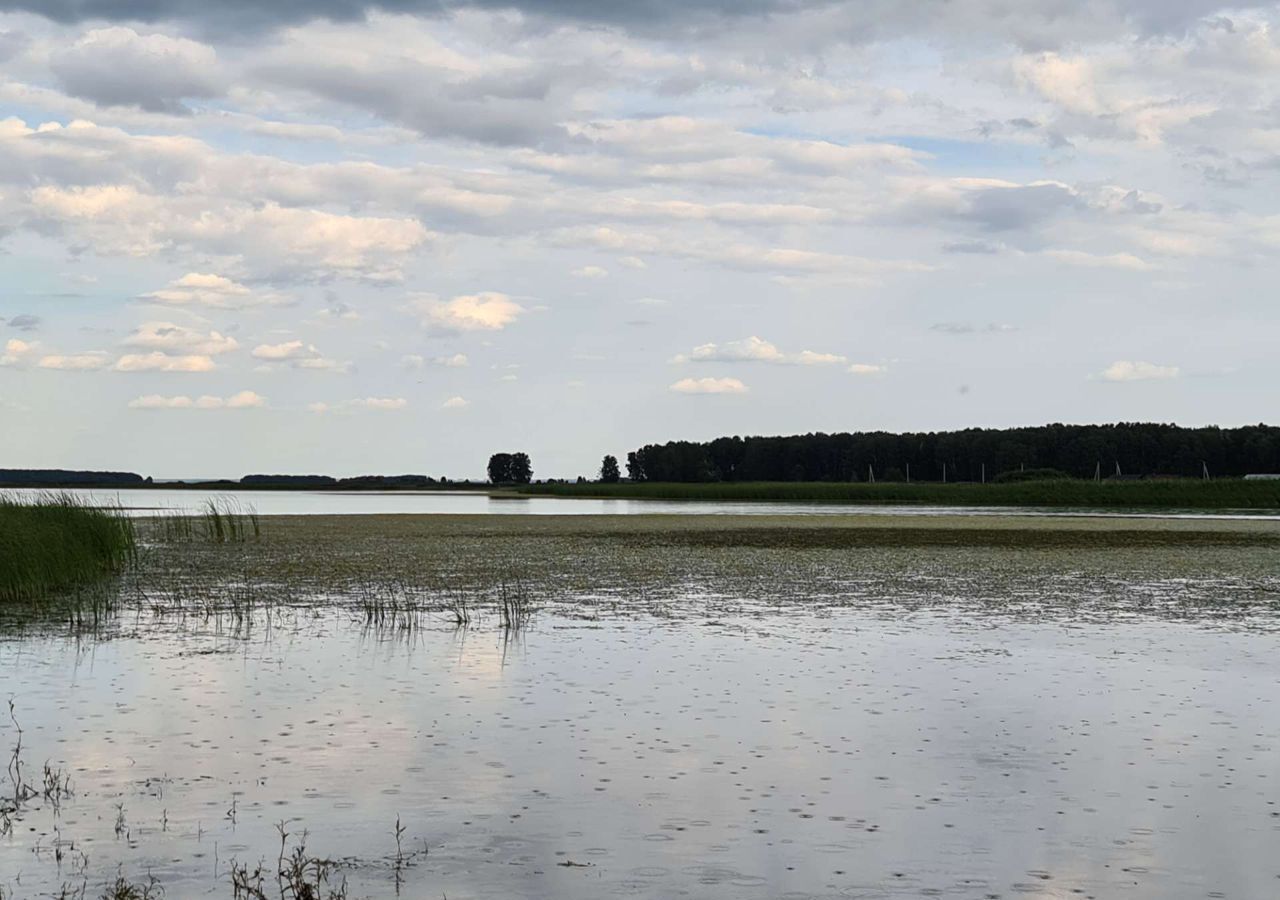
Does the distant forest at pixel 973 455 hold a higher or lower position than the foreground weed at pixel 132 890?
higher

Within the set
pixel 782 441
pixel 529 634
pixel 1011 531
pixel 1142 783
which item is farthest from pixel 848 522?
pixel 782 441

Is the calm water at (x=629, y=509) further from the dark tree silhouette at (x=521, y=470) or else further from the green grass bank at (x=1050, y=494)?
the dark tree silhouette at (x=521, y=470)

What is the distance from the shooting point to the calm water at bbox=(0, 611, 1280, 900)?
6406 millimetres

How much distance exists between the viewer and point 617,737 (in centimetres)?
940

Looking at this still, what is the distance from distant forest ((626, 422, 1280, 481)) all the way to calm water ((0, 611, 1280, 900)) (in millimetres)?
104161

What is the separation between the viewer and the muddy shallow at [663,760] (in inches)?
253

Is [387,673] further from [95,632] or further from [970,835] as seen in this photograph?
[970,835]

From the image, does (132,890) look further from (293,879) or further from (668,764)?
(668,764)

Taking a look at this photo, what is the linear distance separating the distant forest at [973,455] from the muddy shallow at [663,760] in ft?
340

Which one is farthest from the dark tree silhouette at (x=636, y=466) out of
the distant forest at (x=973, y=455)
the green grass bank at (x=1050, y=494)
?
the green grass bank at (x=1050, y=494)

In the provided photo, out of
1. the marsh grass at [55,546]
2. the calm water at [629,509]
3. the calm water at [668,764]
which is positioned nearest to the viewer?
the calm water at [668,764]

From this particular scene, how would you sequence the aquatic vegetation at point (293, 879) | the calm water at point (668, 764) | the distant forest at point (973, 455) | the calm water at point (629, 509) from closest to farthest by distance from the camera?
the aquatic vegetation at point (293, 879) < the calm water at point (668, 764) < the calm water at point (629, 509) < the distant forest at point (973, 455)

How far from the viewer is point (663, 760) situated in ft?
28.4

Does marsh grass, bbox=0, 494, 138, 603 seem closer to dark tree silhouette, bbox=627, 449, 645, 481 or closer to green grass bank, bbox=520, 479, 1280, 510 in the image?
green grass bank, bbox=520, 479, 1280, 510
